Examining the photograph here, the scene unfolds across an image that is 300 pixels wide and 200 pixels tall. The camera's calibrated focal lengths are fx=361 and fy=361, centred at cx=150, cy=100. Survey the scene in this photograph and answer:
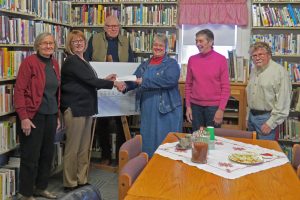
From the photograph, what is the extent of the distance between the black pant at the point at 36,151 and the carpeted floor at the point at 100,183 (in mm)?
284

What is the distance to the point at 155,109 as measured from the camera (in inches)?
138

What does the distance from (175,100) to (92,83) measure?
2.71ft

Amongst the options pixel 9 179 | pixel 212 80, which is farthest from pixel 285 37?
pixel 9 179

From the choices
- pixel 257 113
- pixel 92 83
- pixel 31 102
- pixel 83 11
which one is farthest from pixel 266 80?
pixel 83 11

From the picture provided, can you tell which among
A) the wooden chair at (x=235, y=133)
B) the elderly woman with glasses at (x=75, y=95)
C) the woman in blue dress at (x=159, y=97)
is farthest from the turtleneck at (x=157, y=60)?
the wooden chair at (x=235, y=133)

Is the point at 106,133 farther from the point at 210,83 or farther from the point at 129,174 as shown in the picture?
the point at 129,174

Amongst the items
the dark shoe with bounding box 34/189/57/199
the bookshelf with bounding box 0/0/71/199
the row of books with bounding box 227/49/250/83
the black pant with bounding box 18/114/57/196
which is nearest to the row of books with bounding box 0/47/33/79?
the bookshelf with bounding box 0/0/71/199

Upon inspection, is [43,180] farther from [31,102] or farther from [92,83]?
[92,83]

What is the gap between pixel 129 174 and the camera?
5.90ft

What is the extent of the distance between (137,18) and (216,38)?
Answer: 1.10 m

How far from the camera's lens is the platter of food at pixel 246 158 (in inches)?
81.1

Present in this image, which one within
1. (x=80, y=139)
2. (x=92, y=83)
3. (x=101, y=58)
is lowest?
(x=80, y=139)

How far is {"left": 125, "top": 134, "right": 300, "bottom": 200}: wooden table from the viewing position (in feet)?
5.28

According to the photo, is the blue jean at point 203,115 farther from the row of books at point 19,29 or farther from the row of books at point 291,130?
the row of books at point 19,29
